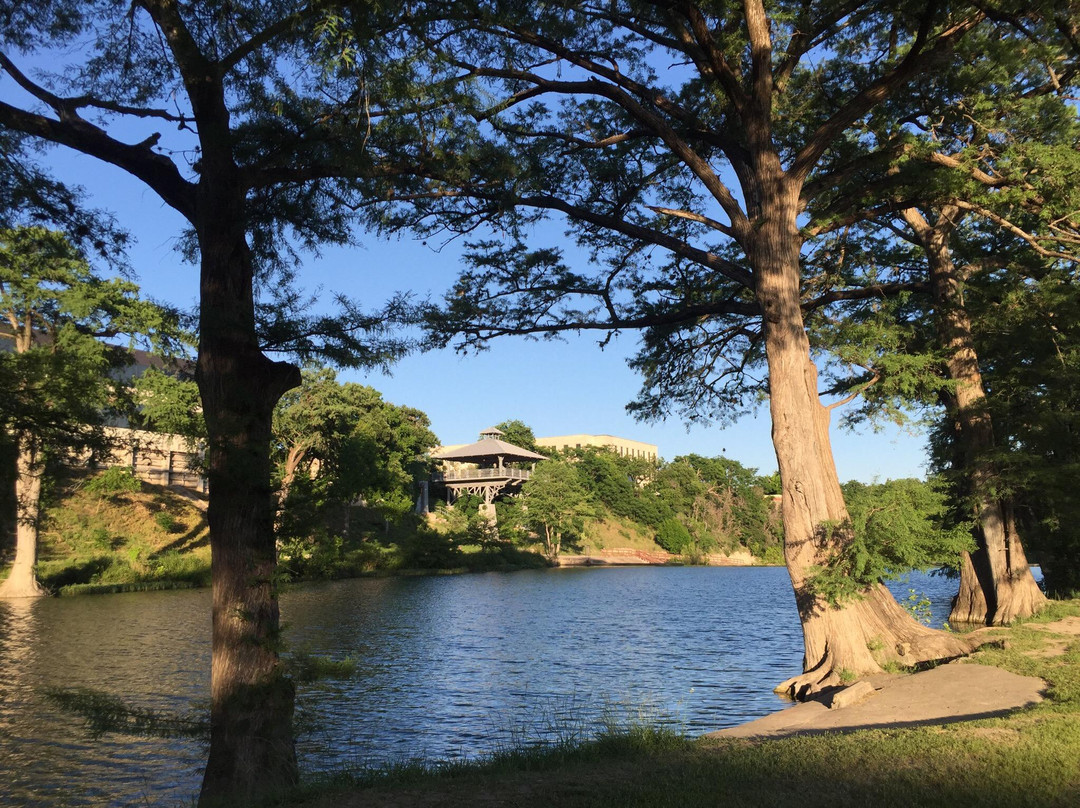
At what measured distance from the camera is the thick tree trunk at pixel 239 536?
746 cm

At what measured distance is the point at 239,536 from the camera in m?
7.78

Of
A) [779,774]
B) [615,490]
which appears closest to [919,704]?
[779,774]

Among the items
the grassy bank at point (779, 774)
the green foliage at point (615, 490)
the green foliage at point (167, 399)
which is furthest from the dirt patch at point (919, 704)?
the green foliage at point (615, 490)

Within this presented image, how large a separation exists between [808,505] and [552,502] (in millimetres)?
49074

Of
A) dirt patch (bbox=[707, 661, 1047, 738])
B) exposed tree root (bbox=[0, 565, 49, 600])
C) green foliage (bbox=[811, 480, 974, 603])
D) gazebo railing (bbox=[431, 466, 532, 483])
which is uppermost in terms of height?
gazebo railing (bbox=[431, 466, 532, 483])

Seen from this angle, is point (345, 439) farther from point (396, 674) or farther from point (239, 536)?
point (239, 536)

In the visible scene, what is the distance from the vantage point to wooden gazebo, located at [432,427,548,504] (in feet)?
202

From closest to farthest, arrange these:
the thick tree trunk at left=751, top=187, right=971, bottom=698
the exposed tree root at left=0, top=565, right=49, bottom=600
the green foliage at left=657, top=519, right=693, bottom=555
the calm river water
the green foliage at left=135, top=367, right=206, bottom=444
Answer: the calm river water → the thick tree trunk at left=751, top=187, right=971, bottom=698 → the exposed tree root at left=0, top=565, right=49, bottom=600 → the green foliage at left=135, top=367, right=206, bottom=444 → the green foliage at left=657, top=519, right=693, bottom=555

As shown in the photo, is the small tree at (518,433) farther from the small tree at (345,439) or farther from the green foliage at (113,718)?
the green foliage at (113,718)

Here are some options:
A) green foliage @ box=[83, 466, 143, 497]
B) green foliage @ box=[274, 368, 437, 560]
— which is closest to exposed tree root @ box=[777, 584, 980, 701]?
green foliage @ box=[83, 466, 143, 497]

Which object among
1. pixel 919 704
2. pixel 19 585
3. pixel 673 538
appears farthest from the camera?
pixel 673 538

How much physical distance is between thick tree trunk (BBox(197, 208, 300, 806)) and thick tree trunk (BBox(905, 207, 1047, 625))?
46.1ft

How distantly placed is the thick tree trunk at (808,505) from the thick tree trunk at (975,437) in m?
4.89

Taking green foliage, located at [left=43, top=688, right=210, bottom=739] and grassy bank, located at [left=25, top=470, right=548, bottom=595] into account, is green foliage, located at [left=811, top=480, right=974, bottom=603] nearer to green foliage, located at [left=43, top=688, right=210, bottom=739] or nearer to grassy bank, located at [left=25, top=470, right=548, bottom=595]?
green foliage, located at [left=43, top=688, right=210, bottom=739]
